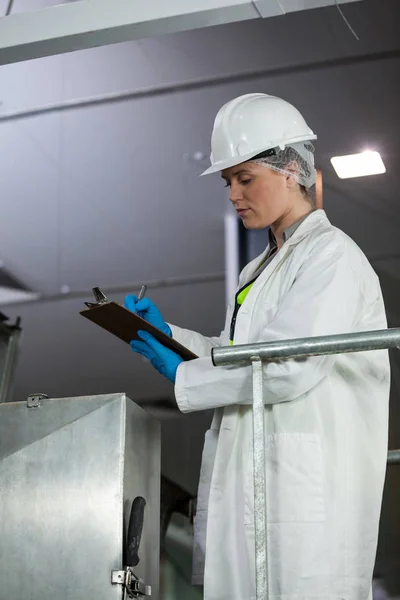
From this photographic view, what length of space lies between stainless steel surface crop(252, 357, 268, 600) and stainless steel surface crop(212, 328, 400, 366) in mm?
37

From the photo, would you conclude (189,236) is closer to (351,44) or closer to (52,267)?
(52,267)

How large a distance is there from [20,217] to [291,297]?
2.12m

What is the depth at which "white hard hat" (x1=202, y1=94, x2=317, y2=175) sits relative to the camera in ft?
5.71

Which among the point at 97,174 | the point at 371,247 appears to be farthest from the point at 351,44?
the point at 97,174

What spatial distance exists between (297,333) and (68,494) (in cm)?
51

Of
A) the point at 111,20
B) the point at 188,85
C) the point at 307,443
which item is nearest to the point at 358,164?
the point at 188,85

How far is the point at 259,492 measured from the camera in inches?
47.9

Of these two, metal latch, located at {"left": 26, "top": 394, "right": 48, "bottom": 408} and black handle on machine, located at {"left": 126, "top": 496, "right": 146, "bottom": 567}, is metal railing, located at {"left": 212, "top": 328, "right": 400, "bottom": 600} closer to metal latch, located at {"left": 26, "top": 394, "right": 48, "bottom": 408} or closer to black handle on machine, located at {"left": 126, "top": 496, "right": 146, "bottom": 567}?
black handle on machine, located at {"left": 126, "top": 496, "right": 146, "bottom": 567}

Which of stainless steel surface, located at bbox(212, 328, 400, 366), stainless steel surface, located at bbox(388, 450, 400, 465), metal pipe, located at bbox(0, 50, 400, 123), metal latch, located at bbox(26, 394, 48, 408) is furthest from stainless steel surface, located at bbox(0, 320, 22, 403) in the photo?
stainless steel surface, located at bbox(212, 328, 400, 366)

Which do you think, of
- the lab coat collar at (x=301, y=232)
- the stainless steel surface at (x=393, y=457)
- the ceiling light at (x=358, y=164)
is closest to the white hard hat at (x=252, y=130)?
the lab coat collar at (x=301, y=232)

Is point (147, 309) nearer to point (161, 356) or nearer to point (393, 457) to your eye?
point (161, 356)

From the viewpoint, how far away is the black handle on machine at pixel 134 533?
55.1 inches

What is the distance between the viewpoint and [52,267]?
3.33m

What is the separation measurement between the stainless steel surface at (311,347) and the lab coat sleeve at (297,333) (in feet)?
0.36
